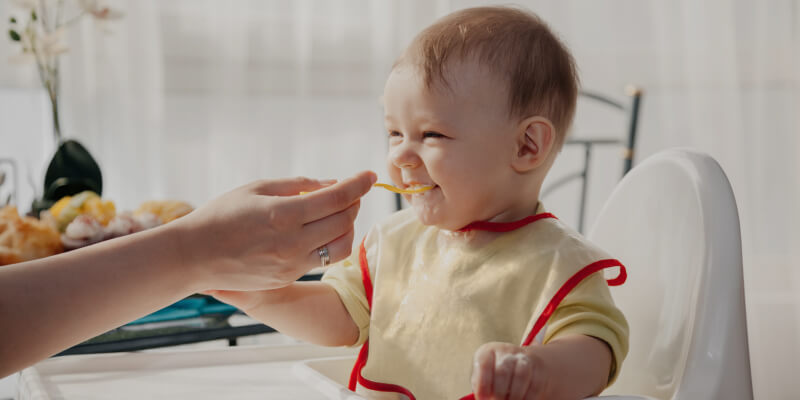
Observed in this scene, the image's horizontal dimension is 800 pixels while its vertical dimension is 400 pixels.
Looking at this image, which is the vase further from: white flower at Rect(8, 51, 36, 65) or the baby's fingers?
the baby's fingers

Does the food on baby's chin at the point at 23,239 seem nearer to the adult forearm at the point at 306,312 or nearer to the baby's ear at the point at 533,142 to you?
the adult forearm at the point at 306,312

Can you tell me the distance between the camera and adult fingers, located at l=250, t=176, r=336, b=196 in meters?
0.71

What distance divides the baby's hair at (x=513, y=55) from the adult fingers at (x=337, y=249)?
0.55 feet

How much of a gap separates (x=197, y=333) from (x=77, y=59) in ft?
5.35

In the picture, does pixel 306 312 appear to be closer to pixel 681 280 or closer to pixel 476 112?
pixel 476 112

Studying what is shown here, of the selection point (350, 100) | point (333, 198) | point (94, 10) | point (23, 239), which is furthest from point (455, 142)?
point (350, 100)

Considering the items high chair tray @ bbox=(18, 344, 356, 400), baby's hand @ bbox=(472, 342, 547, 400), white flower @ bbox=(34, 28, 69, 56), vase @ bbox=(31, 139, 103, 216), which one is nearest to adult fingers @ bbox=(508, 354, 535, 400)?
baby's hand @ bbox=(472, 342, 547, 400)

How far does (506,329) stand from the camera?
70 cm

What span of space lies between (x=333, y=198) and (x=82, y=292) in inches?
8.8

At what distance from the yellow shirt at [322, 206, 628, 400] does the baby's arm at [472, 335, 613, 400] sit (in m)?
0.02

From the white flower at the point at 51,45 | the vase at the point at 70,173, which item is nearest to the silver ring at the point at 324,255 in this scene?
the vase at the point at 70,173

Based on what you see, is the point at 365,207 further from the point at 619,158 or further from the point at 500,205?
the point at 500,205

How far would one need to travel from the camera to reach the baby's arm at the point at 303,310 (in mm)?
775

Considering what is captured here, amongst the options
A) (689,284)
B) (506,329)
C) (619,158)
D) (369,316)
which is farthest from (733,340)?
(619,158)
